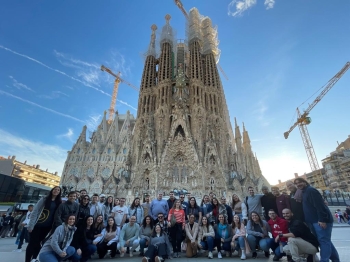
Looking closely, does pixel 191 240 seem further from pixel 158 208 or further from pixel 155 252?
pixel 158 208

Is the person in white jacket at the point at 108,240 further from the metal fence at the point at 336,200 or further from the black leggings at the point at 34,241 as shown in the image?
the metal fence at the point at 336,200

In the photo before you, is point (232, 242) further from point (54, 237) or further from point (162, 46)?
point (162, 46)

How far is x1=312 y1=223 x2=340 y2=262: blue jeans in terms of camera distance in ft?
11.8

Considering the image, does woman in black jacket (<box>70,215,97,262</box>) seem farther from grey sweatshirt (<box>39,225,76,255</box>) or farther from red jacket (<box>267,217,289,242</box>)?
red jacket (<box>267,217,289,242</box>)

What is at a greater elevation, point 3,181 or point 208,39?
point 208,39

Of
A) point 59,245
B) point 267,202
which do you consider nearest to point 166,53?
point 267,202

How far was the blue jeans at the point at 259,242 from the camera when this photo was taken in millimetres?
4816

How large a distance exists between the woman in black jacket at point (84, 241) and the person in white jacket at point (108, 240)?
10.7 inches

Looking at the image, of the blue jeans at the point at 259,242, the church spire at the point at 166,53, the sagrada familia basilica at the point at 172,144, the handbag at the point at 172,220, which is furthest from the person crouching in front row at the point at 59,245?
the church spire at the point at 166,53

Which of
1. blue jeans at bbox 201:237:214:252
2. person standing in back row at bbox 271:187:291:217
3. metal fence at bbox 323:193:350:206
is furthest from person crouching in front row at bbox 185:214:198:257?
metal fence at bbox 323:193:350:206

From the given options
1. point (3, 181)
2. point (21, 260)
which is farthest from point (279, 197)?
point (3, 181)

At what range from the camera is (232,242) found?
507cm

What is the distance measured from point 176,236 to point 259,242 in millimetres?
2261

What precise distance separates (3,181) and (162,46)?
107 ft
